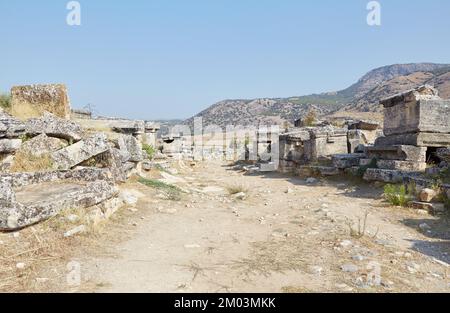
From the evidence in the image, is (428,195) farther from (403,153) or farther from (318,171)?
(318,171)

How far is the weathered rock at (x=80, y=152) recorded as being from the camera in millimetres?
5746

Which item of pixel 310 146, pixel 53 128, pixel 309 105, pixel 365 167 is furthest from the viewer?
pixel 309 105

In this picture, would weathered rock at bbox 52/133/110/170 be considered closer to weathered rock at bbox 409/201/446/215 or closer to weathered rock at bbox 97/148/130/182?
weathered rock at bbox 97/148/130/182

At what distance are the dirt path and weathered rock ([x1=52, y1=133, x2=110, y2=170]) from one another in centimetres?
116

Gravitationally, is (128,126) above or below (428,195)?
above

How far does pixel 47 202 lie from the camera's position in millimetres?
4184

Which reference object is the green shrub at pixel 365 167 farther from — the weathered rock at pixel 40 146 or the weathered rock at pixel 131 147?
the weathered rock at pixel 40 146

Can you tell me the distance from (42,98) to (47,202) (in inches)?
177

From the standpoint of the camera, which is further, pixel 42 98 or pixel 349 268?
pixel 42 98

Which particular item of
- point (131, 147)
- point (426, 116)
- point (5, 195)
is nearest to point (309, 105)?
point (426, 116)

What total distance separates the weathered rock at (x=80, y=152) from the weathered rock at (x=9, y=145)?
2.17 ft

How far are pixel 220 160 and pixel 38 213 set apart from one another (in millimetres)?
14570
